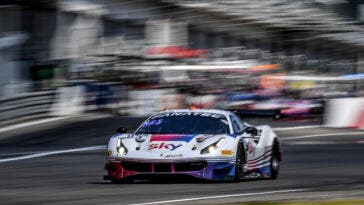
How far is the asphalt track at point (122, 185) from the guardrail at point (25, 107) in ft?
2.59

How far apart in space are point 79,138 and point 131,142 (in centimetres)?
1073

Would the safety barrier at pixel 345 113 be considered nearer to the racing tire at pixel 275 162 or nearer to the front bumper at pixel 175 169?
the racing tire at pixel 275 162

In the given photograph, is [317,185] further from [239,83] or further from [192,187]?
[239,83]

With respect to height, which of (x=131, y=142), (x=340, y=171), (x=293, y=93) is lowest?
(x=293, y=93)

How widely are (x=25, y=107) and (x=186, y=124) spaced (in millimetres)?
13431

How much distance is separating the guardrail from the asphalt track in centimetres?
79

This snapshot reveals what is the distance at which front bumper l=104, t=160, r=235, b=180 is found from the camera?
40.1 ft

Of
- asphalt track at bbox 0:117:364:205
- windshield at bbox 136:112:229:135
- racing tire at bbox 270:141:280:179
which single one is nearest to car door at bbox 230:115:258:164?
windshield at bbox 136:112:229:135

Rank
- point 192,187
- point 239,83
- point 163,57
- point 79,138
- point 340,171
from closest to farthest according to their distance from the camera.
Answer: point 192,187 < point 340,171 < point 79,138 < point 163,57 < point 239,83

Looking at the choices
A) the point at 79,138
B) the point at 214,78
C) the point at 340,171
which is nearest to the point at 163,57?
the point at 214,78

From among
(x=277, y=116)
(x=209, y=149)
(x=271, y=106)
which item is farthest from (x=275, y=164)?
(x=271, y=106)

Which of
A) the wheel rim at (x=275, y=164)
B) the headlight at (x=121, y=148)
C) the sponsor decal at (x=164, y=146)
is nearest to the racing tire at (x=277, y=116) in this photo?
the wheel rim at (x=275, y=164)

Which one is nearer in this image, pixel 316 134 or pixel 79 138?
pixel 79 138

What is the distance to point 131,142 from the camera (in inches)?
495
